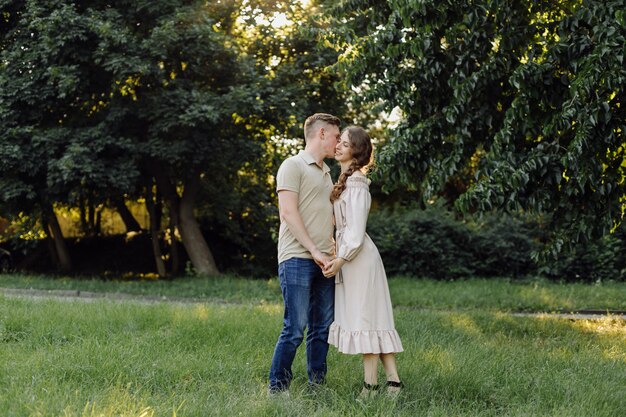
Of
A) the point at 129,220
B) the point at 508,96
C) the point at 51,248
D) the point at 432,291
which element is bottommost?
the point at 432,291

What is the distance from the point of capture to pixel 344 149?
17.2 ft

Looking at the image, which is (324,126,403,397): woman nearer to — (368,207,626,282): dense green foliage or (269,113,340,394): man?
(269,113,340,394): man

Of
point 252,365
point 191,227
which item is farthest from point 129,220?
point 252,365

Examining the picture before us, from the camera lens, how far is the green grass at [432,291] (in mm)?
12414

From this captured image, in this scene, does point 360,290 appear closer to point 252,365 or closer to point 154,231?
point 252,365

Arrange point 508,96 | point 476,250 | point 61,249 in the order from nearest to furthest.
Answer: point 508,96
point 476,250
point 61,249

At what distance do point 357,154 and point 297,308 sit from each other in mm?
1229

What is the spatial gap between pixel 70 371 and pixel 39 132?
1018 cm

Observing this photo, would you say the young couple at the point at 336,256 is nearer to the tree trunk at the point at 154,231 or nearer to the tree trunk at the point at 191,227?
the tree trunk at the point at 191,227

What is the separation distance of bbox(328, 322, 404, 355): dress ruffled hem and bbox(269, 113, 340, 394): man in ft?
1.10

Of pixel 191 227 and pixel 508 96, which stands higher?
pixel 508 96

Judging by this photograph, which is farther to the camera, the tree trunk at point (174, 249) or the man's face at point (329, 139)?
the tree trunk at point (174, 249)

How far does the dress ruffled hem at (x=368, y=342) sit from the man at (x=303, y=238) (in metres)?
0.34

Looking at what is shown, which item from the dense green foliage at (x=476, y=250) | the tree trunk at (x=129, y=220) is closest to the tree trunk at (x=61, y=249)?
the tree trunk at (x=129, y=220)
